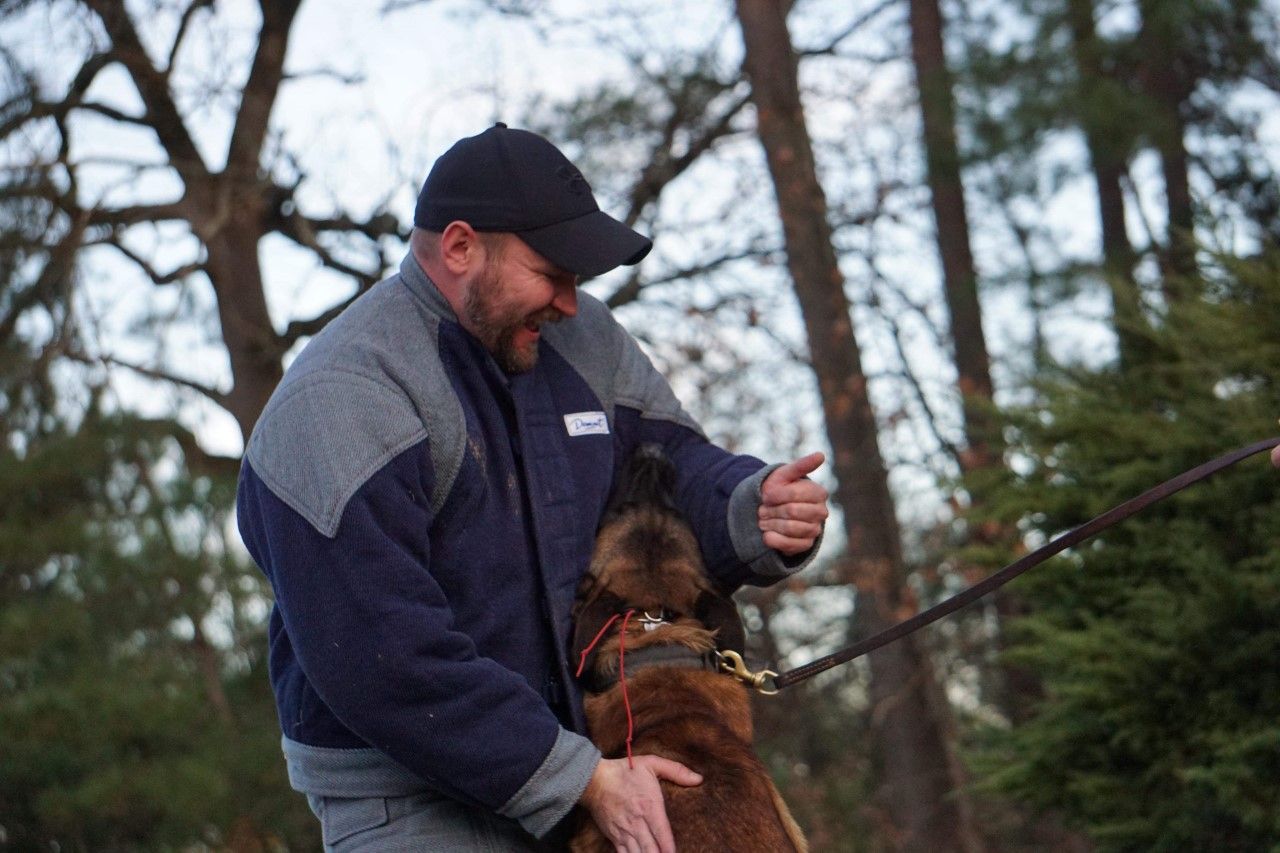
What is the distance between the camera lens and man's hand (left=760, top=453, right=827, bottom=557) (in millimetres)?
3215

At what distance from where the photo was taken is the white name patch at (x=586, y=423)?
3.31 m

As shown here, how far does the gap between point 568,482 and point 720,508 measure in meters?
0.37

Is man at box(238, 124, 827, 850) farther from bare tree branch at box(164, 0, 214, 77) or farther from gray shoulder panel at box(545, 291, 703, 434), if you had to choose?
bare tree branch at box(164, 0, 214, 77)

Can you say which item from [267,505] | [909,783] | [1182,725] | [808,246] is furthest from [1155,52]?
[267,505]

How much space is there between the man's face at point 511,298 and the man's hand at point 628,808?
35.7 inches

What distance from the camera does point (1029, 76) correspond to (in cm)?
1239

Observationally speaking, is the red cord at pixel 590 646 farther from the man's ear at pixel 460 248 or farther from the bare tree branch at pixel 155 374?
the bare tree branch at pixel 155 374

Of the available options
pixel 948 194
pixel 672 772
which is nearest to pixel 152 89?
pixel 948 194

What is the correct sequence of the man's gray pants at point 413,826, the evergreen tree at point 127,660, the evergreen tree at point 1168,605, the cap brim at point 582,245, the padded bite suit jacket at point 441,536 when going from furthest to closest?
the evergreen tree at point 127,660 → the evergreen tree at point 1168,605 → the cap brim at point 582,245 → the man's gray pants at point 413,826 → the padded bite suit jacket at point 441,536

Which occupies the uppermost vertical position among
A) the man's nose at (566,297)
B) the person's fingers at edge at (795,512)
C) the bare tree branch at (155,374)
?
the bare tree branch at (155,374)

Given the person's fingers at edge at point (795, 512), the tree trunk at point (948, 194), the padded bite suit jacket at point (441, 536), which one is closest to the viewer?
the padded bite suit jacket at point (441, 536)

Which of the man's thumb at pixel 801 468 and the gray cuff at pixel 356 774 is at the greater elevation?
the man's thumb at pixel 801 468

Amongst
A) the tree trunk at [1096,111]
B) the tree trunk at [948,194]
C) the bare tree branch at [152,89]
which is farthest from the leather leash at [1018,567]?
the tree trunk at [948,194]

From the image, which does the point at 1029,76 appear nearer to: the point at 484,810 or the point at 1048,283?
the point at 1048,283
